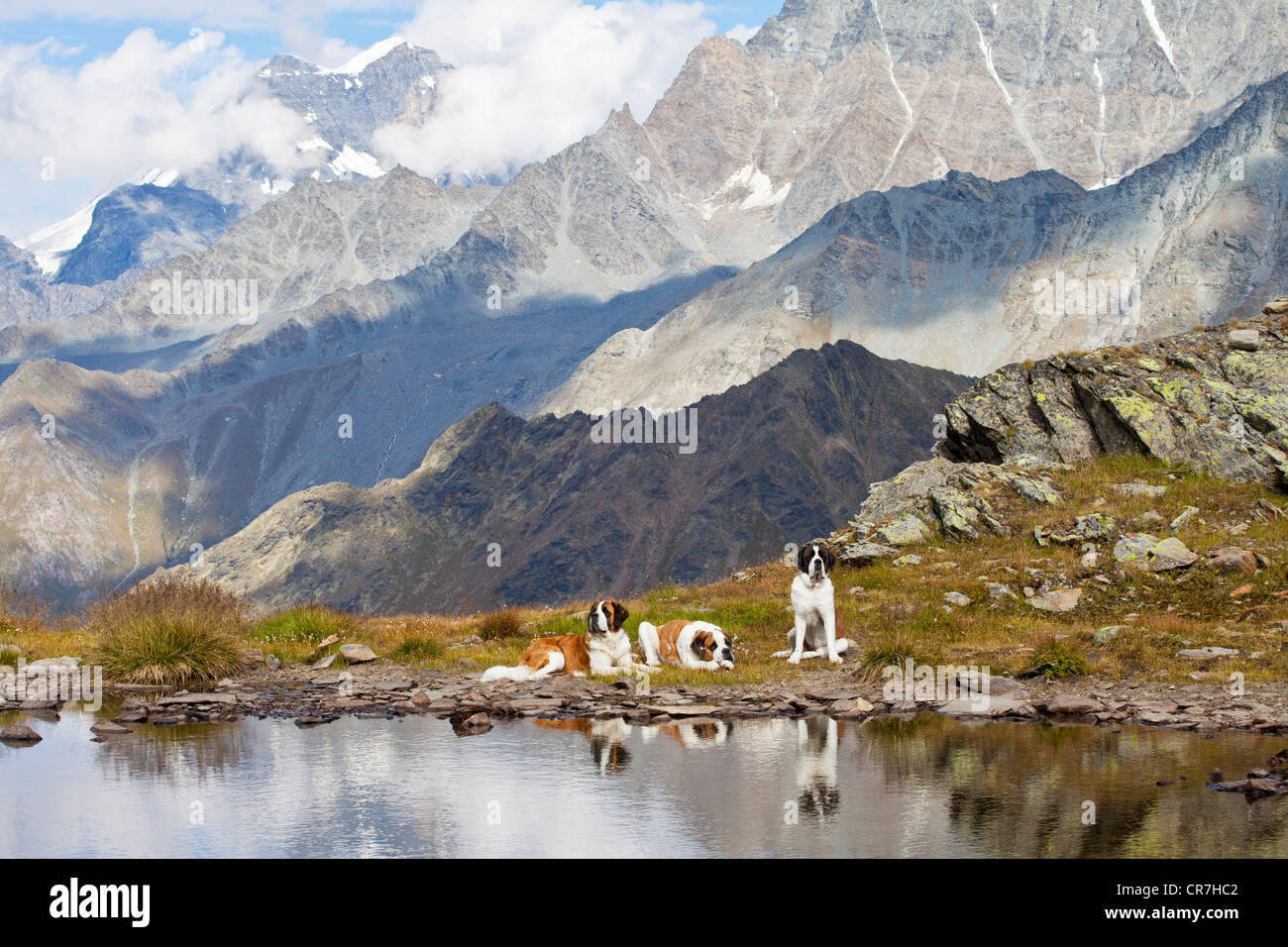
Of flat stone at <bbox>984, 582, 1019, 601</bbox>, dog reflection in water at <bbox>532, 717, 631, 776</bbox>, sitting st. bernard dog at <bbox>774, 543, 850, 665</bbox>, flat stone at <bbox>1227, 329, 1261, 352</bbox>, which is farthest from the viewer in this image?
flat stone at <bbox>1227, 329, 1261, 352</bbox>

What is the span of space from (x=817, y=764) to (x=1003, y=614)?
885 cm

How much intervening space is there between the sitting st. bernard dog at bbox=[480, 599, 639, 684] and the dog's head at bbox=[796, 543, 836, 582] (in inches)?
128

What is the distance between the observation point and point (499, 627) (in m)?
25.5

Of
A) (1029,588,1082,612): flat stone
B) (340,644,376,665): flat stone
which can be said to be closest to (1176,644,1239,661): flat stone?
(1029,588,1082,612): flat stone

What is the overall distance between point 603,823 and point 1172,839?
514cm

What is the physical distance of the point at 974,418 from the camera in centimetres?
3131

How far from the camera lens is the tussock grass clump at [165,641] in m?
20.9

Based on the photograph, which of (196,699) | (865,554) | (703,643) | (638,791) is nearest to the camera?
(638,791)

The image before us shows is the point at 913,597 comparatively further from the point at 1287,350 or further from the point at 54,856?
the point at 54,856

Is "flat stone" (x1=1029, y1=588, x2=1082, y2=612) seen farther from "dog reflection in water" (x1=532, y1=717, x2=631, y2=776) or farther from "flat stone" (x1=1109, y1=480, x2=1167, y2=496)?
"dog reflection in water" (x1=532, y1=717, x2=631, y2=776)

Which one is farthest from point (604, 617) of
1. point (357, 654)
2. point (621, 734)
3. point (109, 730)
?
point (109, 730)

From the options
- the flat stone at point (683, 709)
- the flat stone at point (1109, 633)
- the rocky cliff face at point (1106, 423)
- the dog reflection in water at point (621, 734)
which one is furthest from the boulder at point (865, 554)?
the dog reflection in water at point (621, 734)

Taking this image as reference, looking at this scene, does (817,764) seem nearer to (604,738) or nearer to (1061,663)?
(604,738)

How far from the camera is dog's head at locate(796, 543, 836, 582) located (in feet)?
69.2
